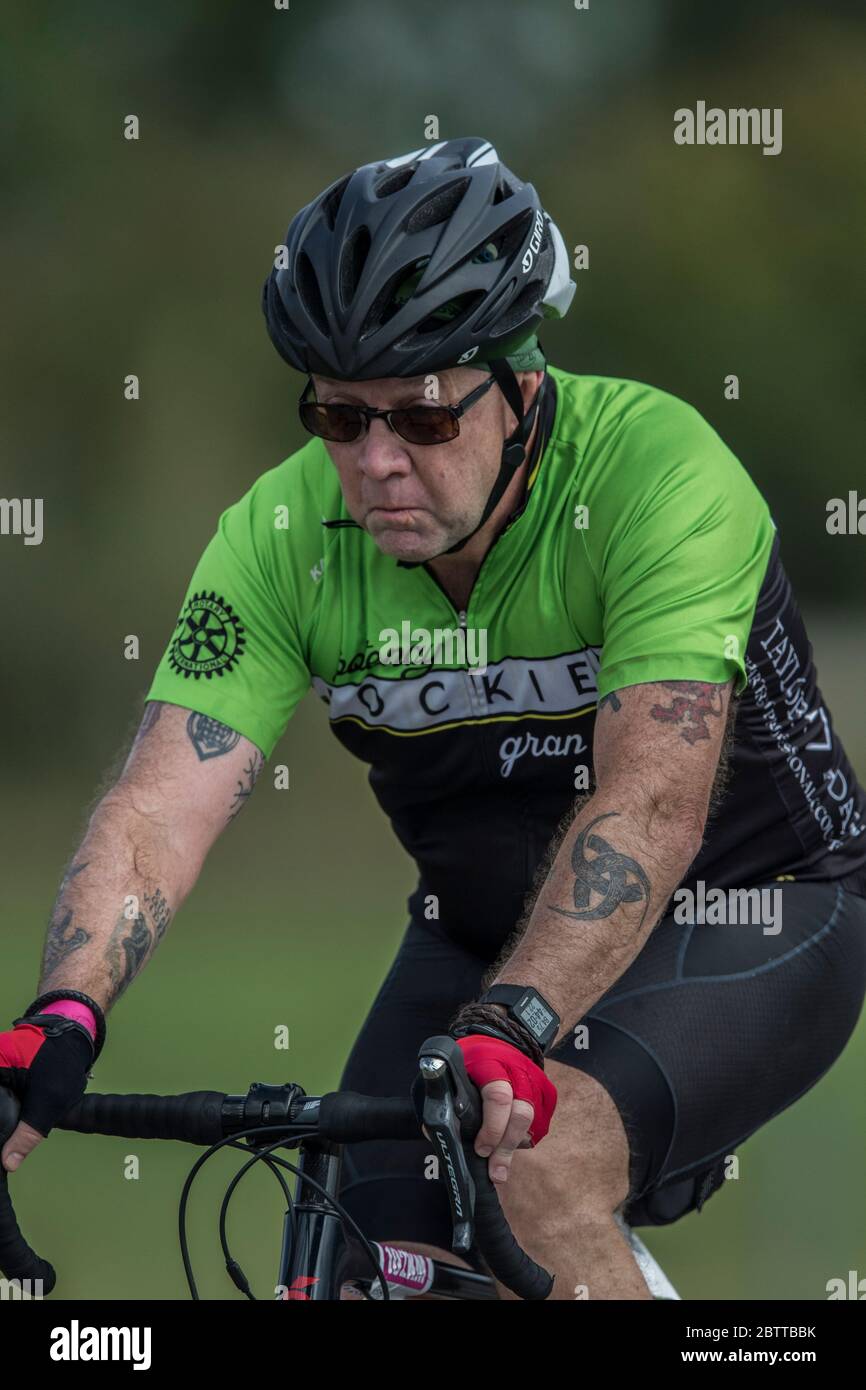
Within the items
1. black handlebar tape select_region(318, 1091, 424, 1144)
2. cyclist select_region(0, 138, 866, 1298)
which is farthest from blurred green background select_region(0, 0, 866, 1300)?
black handlebar tape select_region(318, 1091, 424, 1144)

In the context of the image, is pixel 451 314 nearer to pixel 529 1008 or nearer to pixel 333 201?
pixel 333 201

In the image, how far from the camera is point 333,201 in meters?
3.35

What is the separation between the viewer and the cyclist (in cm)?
290

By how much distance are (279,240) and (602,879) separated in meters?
15.8

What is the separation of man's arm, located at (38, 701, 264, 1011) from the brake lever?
0.82 meters

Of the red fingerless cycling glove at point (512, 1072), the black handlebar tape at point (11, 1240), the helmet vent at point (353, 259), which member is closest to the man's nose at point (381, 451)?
the helmet vent at point (353, 259)

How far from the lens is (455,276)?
3.17 meters

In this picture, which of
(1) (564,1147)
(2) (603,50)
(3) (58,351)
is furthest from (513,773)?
(2) (603,50)

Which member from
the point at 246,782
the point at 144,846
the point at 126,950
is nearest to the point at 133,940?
the point at 126,950

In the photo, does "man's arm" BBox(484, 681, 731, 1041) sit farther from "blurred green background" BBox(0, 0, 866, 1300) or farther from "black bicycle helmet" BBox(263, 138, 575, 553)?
"blurred green background" BBox(0, 0, 866, 1300)

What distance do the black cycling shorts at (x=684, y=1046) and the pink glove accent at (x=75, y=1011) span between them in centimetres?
64

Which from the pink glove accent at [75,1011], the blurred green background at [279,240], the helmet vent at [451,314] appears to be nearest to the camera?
the pink glove accent at [75,1011]

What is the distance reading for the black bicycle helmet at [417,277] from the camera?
308cm

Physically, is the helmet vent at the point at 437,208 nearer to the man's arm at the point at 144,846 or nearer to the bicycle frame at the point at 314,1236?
the man's arm at the point at 144,846
